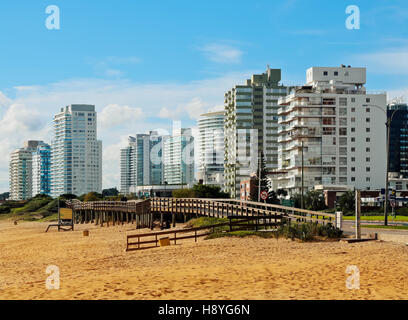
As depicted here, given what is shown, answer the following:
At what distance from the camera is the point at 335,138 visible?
11600cm

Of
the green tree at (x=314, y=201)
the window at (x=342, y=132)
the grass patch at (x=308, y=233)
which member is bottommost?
the green tree at (x=314, y=201)

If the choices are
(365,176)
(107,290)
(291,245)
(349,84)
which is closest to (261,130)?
(349,84)

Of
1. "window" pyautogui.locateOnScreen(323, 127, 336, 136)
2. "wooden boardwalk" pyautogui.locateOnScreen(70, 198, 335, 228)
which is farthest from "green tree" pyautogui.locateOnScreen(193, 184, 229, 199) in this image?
"window" pyautogui.locateOnScreen(323, 127, 336, 136)

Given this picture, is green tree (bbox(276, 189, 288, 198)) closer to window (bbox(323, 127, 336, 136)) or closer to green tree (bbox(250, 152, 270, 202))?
green tree (bbox(250, 152, 270, 202))

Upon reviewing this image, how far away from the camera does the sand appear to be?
16.3 meters

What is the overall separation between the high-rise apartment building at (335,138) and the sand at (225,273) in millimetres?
87431

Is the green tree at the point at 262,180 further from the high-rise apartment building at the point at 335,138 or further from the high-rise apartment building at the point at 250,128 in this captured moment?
the high-rise apartment building at the point at 250,128

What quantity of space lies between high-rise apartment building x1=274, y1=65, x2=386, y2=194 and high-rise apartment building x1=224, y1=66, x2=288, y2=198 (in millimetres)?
44299

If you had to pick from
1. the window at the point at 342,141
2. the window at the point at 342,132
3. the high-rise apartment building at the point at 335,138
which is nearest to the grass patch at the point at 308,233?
the high-rise apartment building at the point at 335,138

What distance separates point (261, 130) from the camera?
168000 mm

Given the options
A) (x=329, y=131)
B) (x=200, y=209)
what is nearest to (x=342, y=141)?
(x=329, y=131)

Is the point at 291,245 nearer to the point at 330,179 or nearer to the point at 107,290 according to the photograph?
the point at 107,290

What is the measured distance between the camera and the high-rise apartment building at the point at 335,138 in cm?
11512

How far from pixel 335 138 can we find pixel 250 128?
168 feet
